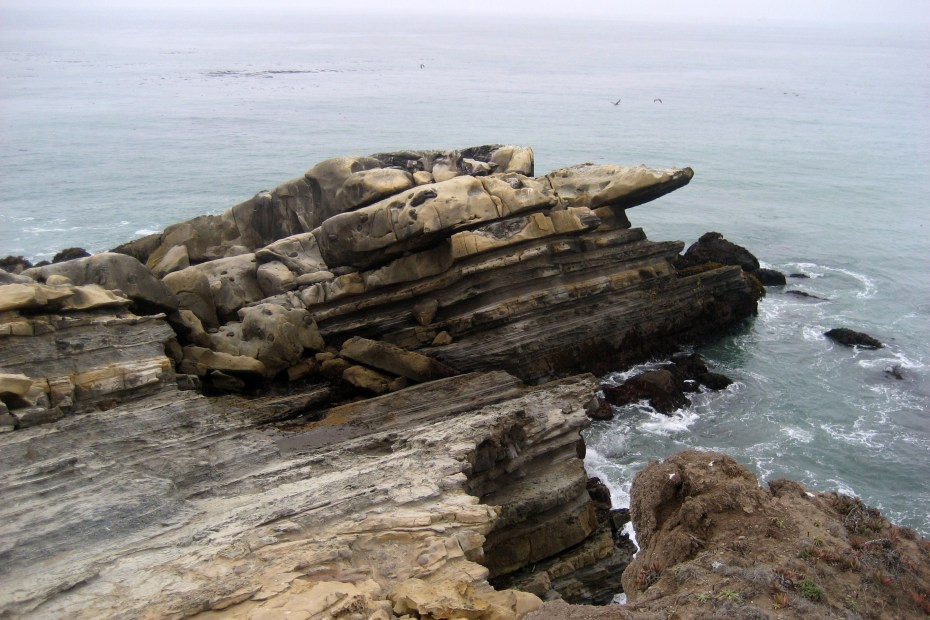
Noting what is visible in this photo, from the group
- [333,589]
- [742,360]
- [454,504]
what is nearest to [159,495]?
[333,589]

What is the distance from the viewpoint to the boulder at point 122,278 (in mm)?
23281

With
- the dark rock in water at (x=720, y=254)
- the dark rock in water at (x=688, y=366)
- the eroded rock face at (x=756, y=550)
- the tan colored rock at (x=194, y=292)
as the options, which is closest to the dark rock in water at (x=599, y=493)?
the dark rock in water at (x=688, y=366)

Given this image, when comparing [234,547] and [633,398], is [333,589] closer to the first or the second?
[234,547]

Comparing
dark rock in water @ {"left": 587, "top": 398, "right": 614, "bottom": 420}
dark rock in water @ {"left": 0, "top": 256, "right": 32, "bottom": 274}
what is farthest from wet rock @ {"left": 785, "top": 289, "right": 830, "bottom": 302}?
dark rock in water @ {"left": 0, "top": 256, "right": 32, "bottom": 274}

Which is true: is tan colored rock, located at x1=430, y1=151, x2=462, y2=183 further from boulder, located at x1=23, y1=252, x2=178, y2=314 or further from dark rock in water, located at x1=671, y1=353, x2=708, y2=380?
dark rock in water, located at x1=671, y1=353, x2=708, y2=380

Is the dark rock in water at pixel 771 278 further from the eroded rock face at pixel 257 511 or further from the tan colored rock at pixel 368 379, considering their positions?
the tan colored rock at pixel 368 379

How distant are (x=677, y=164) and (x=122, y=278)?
52.3 meters

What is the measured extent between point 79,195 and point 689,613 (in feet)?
182

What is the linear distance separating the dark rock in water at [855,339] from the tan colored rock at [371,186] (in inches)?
820

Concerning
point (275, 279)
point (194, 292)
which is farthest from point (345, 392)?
point (194, 292)

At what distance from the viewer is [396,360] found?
2470 cm

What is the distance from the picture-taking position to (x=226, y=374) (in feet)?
76.5

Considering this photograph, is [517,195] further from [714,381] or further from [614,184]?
[714,381]

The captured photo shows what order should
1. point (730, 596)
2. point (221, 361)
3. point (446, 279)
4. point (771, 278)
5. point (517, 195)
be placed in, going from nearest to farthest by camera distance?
1. point (730, 596)
2. point (221, 361)
3. point (446, 279)
4. point (517, 195)
5. point (771, 278)
